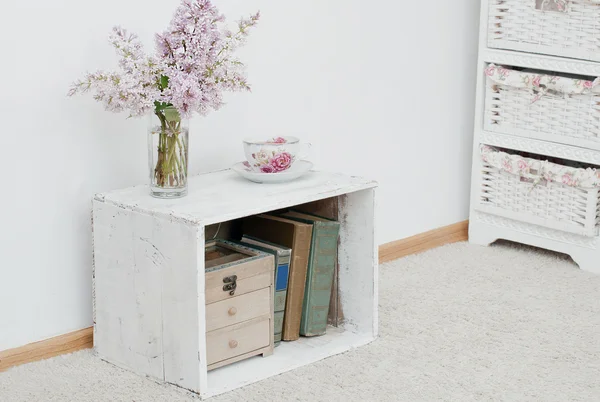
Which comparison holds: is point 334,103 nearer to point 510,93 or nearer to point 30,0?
point 510,93

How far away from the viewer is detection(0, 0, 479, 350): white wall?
1909 mm

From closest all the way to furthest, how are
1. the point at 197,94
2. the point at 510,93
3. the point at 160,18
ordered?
the point at 197,94 → the point at 160,18 → the point at 510,93

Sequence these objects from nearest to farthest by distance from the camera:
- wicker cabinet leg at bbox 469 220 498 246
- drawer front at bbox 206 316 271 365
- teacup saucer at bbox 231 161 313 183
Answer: drawer front at bbox 206 316 271 365
teacup saucer at bbox 231 161 313 183
wicker cabinet leg at bbox 469 220 498 246

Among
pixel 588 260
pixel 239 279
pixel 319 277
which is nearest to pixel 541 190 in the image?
pixel 588 260

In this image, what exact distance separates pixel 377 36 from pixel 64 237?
3.42 ft

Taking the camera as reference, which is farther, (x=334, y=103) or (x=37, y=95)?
(x=334, y=103)

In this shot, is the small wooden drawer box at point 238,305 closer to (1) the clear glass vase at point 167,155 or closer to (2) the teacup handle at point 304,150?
(1) the clear glass vase at point 167,155

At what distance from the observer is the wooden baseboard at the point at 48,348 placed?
6.40ft

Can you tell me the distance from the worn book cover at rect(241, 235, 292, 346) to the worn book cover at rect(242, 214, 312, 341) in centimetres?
2

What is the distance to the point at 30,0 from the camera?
1854 mm

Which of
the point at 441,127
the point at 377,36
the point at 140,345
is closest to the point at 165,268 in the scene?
the point at 140,345

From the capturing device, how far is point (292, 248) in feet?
6.72

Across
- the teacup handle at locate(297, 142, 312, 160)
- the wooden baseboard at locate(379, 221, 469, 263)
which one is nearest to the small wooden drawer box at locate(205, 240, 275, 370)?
the teacup handle at locate(297, 142, 312, 160)

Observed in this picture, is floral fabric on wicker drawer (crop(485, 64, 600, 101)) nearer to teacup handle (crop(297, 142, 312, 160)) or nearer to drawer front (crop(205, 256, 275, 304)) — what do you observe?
teacup handle (crop(297, 142, 312, 160))
